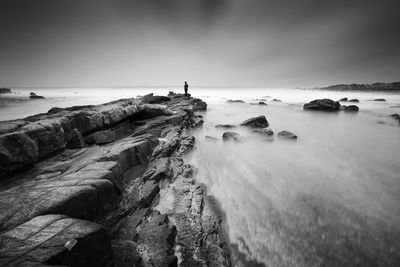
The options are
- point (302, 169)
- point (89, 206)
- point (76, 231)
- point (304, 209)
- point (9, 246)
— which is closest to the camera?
point (9, 246)

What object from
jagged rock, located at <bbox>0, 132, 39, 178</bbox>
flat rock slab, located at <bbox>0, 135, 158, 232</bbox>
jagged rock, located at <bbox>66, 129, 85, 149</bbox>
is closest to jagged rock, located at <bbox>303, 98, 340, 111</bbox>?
flat rock slab, located at <bbox>0, 135, 158, 232</bbox>

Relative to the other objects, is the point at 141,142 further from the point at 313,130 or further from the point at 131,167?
the point at 313,130

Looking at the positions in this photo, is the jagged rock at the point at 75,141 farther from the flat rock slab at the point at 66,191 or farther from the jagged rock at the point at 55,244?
the jagged rock at the point at 55,244

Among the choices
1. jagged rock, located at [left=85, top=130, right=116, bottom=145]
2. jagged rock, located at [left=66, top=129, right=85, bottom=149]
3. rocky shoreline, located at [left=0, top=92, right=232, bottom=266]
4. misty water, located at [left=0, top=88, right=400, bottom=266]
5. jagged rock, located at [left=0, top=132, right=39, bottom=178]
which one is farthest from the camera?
jagged rock, located at [left=85, top=130, right=116, bottom=145]

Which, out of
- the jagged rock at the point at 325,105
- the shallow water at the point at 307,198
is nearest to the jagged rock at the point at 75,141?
the shallow water at the point at 307,198

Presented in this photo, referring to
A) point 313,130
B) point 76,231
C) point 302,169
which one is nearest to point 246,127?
point 313,130

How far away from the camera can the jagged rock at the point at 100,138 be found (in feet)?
30.1

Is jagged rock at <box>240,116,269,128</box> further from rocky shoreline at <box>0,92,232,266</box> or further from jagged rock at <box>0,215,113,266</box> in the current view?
jagged rock at <box>0,215,113,266</box>

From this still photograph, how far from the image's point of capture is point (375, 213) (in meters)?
6.54

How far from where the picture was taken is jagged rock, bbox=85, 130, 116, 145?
9.18m

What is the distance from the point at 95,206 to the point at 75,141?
206 inches

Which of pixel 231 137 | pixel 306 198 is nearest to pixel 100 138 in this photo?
pixel 231 137

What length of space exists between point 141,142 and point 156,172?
1.97 m

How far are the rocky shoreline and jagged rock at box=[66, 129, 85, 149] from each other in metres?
0.04
